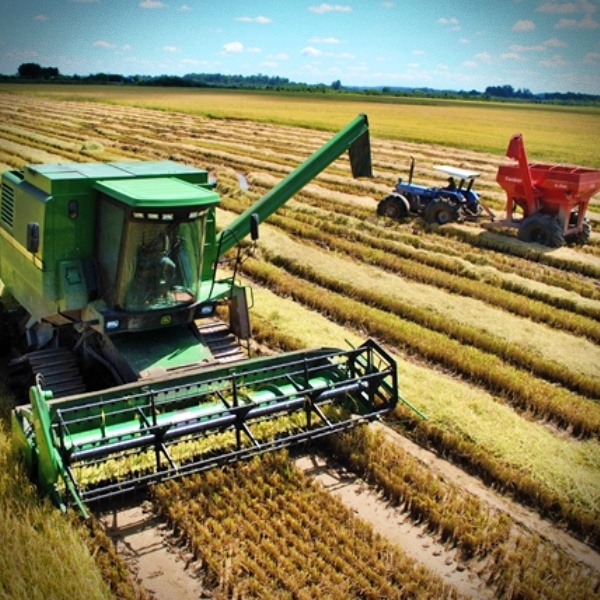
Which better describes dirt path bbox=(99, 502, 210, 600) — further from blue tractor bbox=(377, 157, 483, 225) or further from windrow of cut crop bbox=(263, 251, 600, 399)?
blue tractor bbox=(377, 157, 483, 225)

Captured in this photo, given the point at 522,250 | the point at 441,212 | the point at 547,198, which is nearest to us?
the point at 522,250

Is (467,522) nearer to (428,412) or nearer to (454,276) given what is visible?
(428,412)

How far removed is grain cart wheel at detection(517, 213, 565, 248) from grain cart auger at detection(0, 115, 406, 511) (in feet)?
27.2

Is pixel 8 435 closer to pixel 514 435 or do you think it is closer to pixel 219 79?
pixel 514 435

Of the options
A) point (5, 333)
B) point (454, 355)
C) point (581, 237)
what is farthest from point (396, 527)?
point (581, 237)

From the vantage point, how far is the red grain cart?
13.6 m

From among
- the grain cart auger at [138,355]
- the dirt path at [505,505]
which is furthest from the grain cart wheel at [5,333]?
the dirt path at [505,505]

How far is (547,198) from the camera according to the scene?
14188 millimetres

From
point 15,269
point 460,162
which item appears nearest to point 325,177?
point 460,162

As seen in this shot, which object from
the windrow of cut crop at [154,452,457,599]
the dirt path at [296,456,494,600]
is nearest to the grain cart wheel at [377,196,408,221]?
the dirt path at [296,456,494,600]

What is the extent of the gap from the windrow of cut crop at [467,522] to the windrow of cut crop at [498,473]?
391mm

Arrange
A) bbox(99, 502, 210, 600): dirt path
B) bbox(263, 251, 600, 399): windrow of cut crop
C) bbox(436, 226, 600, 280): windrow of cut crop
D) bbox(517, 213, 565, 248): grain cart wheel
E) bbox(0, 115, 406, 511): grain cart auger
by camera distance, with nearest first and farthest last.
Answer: bbox(99, 502, 210, 600): dirt path → bbox(0, 115, 406, 511): grain cart auger → bbox(263, 251, 600, 399): windrow of cut crop → bbox(436, 226, 600, 280): windrow of cut crop → bbox(517, 213, 565, 248): grain cart wheel

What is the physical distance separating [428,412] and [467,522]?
1696 millimetres

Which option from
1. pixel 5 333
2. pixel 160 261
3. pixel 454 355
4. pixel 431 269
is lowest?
pixel 454 355
